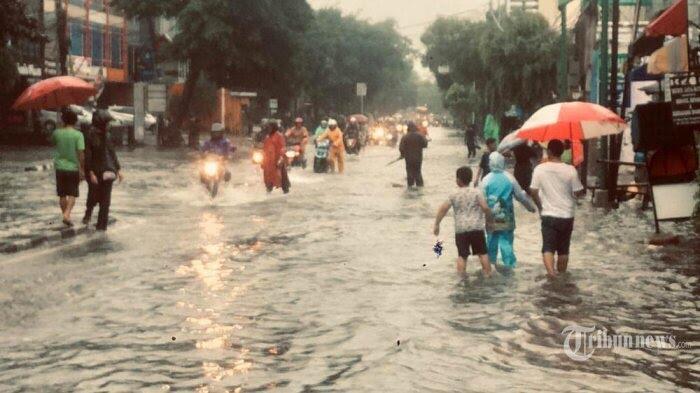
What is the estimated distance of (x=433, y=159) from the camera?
48469mm

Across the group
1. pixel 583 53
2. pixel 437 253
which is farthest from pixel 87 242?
pixel 583 53

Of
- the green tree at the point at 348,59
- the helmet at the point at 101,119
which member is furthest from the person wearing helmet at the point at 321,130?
the green tree at the point at 348,59

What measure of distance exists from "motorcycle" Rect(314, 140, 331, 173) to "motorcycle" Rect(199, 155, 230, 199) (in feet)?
37.2

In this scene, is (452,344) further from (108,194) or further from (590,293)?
(108,194)

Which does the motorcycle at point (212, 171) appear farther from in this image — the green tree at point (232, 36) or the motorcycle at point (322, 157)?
the green tree at point (232, 36)

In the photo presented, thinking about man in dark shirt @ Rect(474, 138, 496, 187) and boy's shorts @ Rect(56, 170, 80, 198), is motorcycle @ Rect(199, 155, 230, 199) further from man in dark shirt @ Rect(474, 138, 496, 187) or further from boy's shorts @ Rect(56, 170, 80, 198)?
boy's shorts @ Rect(56, 170, 80, 198)

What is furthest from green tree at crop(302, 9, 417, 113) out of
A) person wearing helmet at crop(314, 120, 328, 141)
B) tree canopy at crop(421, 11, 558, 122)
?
person wearing helmet at crop(314, 120, 328, 141)

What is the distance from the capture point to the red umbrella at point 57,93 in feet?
65.8

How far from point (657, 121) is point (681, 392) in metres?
11.2

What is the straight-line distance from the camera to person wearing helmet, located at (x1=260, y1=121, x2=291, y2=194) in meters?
26.1

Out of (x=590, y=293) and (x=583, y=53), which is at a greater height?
(x=583, y=53)

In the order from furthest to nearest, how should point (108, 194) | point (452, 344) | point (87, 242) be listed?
point (108, 194)
point (87, 242)
point (452, 344)

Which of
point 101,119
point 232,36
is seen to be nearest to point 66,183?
point 101,119

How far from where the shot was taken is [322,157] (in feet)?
117
